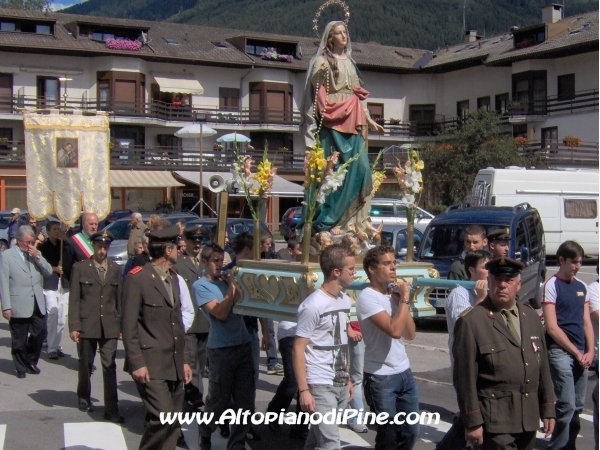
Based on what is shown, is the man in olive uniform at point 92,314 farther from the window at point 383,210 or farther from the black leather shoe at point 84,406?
the window at point 383,210

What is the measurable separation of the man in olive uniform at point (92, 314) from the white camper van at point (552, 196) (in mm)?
17931

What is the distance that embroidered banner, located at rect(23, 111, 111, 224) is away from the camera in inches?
606

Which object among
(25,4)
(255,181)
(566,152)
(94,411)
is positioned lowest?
(94,411)

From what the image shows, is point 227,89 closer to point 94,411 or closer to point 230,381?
point 94,411

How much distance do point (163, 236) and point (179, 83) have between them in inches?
1629

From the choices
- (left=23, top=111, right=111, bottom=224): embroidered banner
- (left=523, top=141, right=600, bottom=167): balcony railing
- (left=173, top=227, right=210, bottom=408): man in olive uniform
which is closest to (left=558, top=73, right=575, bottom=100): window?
(left=523, top=141, right=600, bottom=167): balcony railing

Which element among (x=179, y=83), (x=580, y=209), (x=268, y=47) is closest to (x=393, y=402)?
(x=580, y=209)

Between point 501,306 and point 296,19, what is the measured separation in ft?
414

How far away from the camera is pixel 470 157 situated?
38.0m

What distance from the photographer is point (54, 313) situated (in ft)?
37.7

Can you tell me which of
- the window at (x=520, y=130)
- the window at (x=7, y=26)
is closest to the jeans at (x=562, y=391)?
the window at (x=520, y=130)

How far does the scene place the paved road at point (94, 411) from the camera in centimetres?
780

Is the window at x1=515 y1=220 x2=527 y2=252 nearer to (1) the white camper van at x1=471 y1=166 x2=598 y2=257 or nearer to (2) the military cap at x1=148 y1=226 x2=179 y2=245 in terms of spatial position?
(1) the white camper van at x1=471 y1=166 x2=598 y2=257

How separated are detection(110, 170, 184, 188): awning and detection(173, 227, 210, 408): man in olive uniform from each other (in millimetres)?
32117
